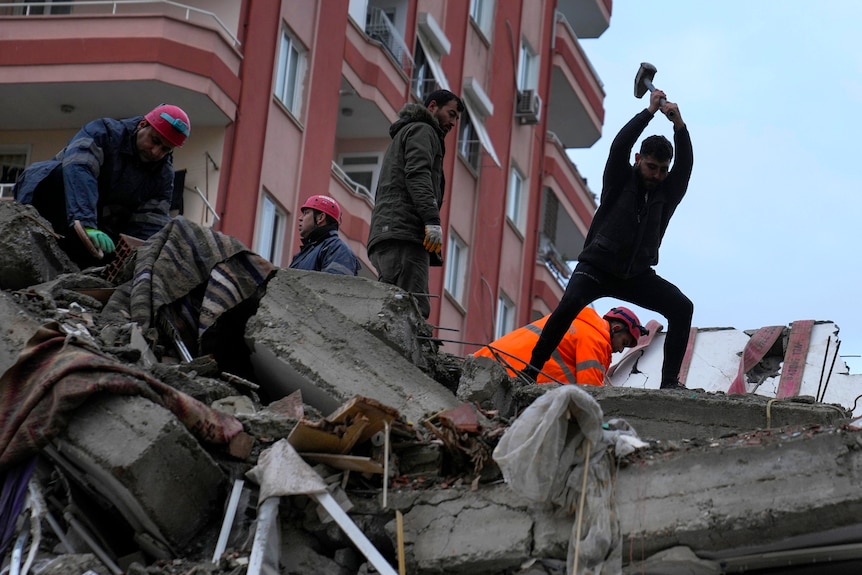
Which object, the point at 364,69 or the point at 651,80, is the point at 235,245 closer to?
the point at 651,80

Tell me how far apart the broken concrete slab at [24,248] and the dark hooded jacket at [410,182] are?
2046mm

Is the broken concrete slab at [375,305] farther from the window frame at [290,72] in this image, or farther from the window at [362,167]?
the window at [362,167]

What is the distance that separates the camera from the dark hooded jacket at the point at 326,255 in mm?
10906

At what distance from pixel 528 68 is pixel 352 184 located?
7855 mm

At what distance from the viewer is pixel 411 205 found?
1086 centimetres

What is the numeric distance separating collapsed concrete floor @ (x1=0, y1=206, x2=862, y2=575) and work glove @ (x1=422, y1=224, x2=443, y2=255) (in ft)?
6.75

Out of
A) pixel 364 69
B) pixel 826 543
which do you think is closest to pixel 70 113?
pixel 364 69

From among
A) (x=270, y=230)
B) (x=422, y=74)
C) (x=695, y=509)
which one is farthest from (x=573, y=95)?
(x=695, y=509)

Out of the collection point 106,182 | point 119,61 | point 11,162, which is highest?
point 119,61

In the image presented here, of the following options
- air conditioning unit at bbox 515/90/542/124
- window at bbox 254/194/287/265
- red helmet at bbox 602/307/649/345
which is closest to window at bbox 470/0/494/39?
air conditioning unit at bbox 515/90/542/124

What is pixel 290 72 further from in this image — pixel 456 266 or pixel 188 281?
pixel 188 281

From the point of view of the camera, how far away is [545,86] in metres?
31.8

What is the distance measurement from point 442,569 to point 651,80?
4.52m

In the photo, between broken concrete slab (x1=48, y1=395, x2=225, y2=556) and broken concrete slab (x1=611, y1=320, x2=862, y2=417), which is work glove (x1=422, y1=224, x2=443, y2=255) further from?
broken concrete slab (x1=48, y1=395, x2=225, y2=556)
